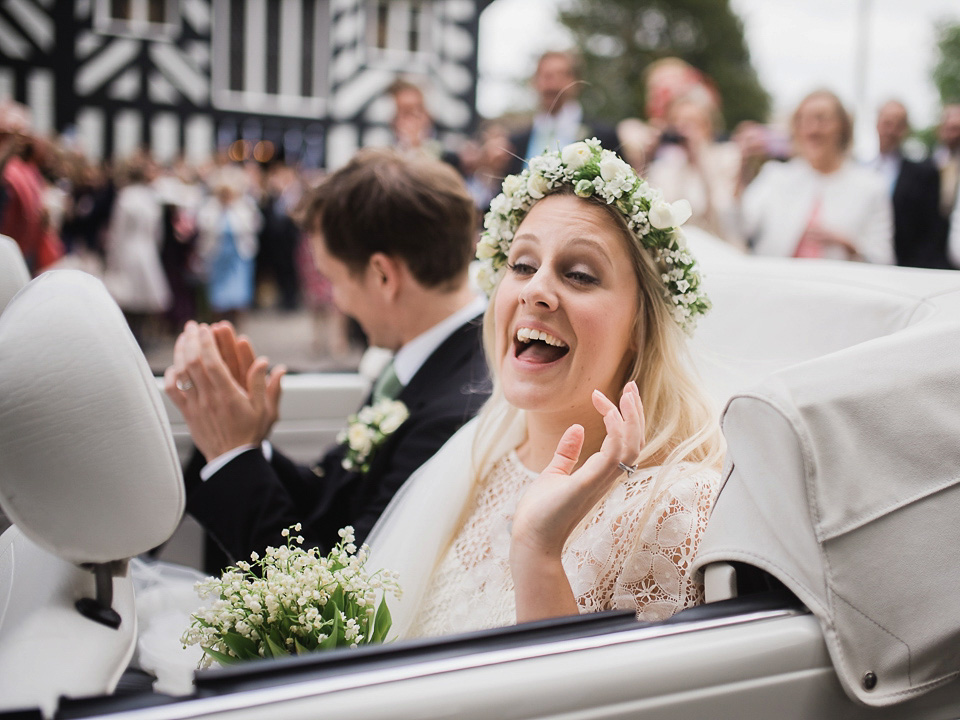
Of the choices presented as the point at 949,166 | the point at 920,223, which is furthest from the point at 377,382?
the point at 949,166

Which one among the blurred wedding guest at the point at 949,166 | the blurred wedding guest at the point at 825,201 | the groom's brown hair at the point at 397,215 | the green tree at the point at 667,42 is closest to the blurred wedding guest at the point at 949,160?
the blurred wedding guest at the point at 949,166

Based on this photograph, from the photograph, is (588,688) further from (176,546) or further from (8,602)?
(176,546)

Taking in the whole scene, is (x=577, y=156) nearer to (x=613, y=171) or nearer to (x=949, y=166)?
(x=613, y=171)

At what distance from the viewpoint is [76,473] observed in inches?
43.9

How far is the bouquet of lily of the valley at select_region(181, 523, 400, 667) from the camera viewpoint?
4.56 feet

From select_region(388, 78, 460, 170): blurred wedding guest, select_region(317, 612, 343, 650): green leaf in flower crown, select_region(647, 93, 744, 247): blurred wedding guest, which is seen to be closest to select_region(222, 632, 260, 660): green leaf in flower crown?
select_region(317, 612, 343, 650): green leaf in flower crown

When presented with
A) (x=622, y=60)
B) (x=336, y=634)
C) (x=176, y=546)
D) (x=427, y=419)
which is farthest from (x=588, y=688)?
(x=622, y=60)

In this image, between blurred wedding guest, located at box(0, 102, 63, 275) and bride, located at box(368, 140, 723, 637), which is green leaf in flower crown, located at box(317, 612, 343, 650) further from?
blurred wedding guest, located at box(0, 102, 63, 275)

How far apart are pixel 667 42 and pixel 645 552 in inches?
1664

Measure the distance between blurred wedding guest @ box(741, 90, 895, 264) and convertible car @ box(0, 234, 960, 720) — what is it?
295 cm

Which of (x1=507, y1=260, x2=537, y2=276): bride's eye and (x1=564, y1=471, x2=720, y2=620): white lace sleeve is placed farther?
(x1=507, y1=260, x2=537, y2=276): bride's eye

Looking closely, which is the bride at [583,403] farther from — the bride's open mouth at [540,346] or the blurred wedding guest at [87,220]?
the blurred wedding guest at [87,220]

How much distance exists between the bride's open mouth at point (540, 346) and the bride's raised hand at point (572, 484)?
32 centimetres

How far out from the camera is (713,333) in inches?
89.6
